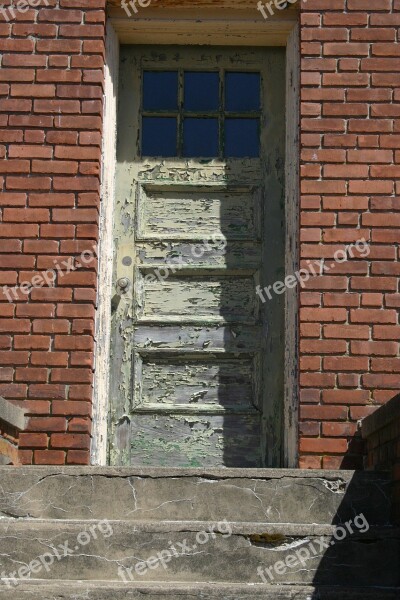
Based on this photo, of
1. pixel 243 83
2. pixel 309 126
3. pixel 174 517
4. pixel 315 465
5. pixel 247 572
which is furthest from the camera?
pixel 243 83

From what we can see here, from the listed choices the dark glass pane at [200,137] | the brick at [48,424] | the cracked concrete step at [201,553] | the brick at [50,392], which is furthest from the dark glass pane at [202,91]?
the cracked concrete step at [201,553]

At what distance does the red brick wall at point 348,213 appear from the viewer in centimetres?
504

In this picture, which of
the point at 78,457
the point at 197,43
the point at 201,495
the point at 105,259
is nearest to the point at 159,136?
the point at 197,43

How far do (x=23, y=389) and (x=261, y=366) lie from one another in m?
1.35

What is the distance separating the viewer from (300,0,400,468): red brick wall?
5.04 metres

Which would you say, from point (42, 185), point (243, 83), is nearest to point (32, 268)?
point (42, 185)

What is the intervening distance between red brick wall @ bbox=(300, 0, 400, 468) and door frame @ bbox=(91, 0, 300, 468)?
142mm

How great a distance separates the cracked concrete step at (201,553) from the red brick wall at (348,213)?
1.07 metres

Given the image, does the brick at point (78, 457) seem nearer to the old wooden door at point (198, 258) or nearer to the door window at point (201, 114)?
the old wooden door at point (198, 258)

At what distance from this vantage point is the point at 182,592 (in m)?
Answer: 3.64

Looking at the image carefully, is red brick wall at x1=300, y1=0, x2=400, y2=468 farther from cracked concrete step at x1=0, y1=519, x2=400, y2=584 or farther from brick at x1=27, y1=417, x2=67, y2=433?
brick at x1=27, y1=417, x2=67, y2=433

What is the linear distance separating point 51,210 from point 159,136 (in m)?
0.97

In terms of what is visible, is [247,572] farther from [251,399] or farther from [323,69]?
[323,69]

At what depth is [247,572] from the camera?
385cm
